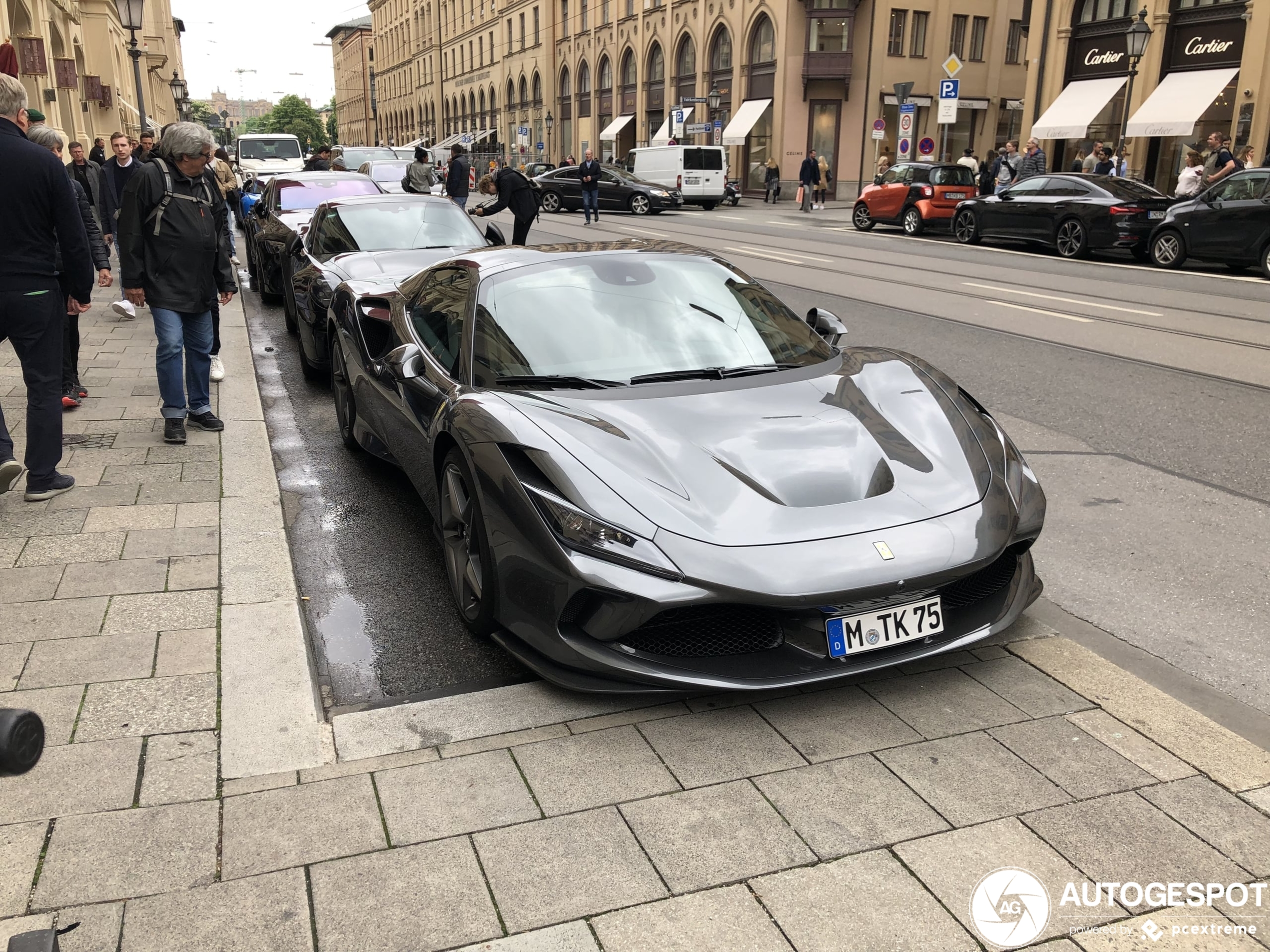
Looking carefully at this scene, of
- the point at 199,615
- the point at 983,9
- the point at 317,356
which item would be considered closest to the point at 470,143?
the point at 983,9

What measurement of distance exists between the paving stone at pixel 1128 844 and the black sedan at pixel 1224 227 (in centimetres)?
1491

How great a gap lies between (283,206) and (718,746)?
1038cm

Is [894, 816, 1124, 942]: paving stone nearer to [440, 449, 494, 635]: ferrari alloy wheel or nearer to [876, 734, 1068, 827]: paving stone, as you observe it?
[876, 734, 1068, 827]: paving stone

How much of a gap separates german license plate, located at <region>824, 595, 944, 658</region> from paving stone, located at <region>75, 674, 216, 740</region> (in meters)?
1.88

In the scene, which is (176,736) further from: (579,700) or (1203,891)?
(1203,891)

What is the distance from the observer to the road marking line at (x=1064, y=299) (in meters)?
11.8

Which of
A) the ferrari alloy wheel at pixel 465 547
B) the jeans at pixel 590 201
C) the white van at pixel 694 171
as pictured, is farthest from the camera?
the white van at pixel 694 171

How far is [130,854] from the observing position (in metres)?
2.56

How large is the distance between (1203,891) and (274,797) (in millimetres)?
2293

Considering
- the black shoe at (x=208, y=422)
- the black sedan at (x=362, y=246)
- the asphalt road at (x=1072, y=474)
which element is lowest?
the asphalt road at (x=1072, y=474)

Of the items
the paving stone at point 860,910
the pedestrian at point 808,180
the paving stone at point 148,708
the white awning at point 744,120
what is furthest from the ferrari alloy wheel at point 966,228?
the white awning at point 744,120

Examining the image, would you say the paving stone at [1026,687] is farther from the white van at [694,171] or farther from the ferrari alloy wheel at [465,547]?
the white van at [694,171]

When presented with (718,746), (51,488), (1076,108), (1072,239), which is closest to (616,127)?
(1076,108)

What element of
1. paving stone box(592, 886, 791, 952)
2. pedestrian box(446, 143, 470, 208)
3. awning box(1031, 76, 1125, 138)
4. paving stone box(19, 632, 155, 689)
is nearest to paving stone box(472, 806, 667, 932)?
paving stone box(592, 886, 791, 952)
